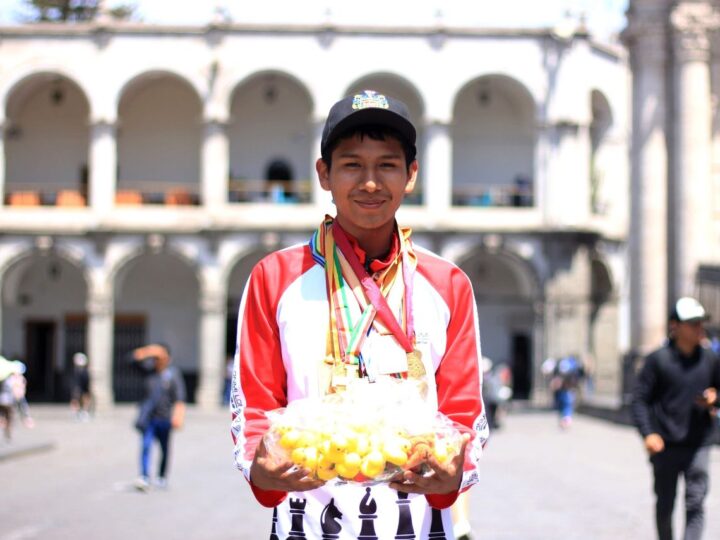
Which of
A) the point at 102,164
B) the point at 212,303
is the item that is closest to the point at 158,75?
the point at 102,164

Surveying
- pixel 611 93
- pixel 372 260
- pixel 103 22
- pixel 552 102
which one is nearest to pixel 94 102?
pixel 103 22

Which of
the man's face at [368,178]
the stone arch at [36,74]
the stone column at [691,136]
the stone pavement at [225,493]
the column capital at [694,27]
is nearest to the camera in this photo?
the man's face at [368,178]

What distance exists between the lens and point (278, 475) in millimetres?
2861

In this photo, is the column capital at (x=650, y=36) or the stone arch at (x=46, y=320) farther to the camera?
the stone arch at (x=46, y=320)

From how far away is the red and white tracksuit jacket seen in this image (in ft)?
10.6

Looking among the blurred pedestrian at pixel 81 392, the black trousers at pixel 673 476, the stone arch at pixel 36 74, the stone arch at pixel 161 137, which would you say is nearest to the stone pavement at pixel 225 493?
the black trousers at pixel 673 476

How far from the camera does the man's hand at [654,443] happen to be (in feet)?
26.0

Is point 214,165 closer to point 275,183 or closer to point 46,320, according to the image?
point 275,183

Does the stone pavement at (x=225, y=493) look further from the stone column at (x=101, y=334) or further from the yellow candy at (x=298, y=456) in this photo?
the stone column at (x=101, y=334)

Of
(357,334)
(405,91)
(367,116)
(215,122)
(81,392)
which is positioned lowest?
(81,392)

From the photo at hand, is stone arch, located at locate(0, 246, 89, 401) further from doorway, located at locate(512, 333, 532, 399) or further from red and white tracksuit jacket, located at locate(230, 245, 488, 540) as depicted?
red and white tracksuit jacket, located at locate(230, 245, 488, 540)

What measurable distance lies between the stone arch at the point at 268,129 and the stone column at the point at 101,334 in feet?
19.6

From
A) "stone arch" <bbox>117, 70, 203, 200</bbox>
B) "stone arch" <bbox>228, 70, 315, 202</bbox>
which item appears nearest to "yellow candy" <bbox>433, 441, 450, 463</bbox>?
"stone arch" <bbox>228, 70, 315, 202</bbox>

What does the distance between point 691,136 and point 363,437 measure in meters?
22.9
